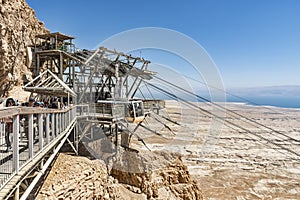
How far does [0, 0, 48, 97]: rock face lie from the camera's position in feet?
51.2

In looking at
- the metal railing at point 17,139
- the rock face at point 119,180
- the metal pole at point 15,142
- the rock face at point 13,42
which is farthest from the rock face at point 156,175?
the rock face at point 13,42

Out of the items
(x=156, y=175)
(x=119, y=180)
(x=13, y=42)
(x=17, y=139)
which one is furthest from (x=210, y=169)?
(x=17, y=139)

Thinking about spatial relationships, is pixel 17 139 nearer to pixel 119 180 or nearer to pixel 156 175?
pixel 119 180

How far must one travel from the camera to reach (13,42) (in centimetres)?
1662

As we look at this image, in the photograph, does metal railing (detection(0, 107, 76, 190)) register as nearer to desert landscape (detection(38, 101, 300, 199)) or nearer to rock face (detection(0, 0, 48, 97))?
desert landscape (detection(38, 101, 300, 199))

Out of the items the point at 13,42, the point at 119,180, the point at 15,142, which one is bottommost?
the point at 119,180

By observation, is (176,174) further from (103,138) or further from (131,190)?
(103,138)

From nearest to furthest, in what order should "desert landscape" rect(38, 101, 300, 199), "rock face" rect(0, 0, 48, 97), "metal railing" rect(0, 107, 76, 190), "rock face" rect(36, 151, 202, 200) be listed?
"metal railing" rect(0, 107, 76, 190)
"rock face" rect(36, 151, 202, 200)
"desert landscape" rect(38, 101, 300, 199)
"rock face" rect(0, 0, 48, 97)

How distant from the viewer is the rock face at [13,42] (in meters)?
15.6

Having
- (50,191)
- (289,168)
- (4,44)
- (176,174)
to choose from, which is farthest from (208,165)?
(4,44)

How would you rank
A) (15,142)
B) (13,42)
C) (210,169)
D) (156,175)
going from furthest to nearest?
(210,169), (13,42), (156,175), (15,142)

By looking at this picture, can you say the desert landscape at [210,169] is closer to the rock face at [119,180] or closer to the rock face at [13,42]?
the rock face at [119,180]

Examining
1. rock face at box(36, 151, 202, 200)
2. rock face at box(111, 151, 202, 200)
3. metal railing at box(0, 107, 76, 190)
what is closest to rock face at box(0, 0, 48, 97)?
rock face at box(36, 151, 202, 200)

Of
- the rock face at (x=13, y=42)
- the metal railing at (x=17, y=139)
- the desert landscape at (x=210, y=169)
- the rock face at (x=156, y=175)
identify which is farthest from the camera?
the rock face at (x=13, y=42)
